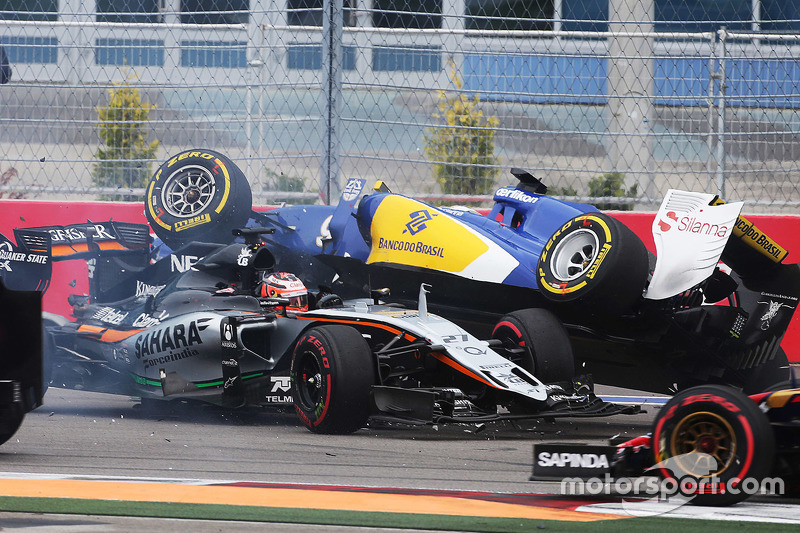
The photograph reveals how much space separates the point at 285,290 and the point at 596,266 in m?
1.95

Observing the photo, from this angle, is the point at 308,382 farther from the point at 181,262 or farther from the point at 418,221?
the point at 181,262

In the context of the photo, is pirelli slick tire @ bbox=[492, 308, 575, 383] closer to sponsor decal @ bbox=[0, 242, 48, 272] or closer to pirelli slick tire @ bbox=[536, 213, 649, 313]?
pirelli slick tire @ bbox=[536, 213, 649, 313]

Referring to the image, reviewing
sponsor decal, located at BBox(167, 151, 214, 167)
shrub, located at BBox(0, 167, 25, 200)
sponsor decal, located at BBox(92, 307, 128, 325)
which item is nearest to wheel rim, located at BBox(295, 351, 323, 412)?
sponsor decal, located at BBox(92, 307, 128, 325)

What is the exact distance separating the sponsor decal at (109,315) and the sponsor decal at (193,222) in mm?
1333

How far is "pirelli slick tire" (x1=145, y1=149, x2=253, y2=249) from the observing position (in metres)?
8.64

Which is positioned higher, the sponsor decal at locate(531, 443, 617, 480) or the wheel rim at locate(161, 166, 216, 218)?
the wheel rim at locate(161, 166, 216, 218)

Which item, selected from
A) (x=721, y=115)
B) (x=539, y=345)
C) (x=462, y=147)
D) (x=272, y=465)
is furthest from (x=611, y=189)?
(x=272, y=465)

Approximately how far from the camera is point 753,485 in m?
A: 4.02

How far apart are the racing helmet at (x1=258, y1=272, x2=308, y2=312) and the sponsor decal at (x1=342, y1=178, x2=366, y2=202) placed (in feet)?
4.43

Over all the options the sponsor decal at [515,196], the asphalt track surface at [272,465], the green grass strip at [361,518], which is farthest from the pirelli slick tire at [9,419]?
the sponsor decal at [515,196]

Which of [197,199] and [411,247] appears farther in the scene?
[197,199]

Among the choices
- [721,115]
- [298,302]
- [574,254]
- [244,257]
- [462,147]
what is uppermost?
[721,115]

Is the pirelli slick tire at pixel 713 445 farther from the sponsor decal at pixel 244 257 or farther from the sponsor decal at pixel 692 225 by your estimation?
the sponsor decal at pixel 244 257

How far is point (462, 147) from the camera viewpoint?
374 inches
